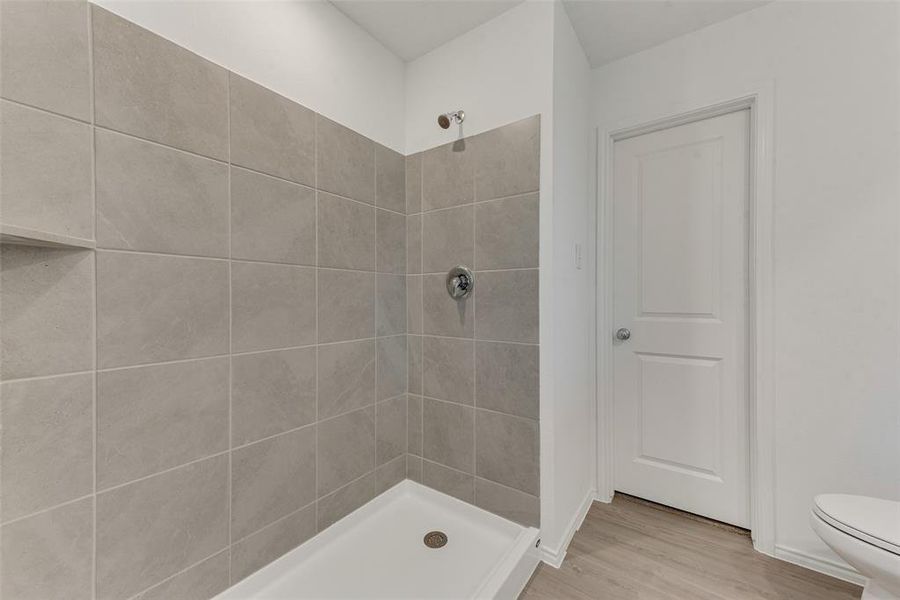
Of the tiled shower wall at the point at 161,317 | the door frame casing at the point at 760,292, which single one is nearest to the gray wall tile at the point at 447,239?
the tiled shower wall at the point at 161,317

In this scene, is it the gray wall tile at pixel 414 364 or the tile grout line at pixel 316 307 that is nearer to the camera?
the tile grout line at pixel 316 307

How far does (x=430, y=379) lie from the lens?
5.78ft

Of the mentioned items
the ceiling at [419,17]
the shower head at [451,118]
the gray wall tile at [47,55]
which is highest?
the ceiling at [419,17]

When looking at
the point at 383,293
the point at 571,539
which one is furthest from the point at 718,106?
the point at 571,539

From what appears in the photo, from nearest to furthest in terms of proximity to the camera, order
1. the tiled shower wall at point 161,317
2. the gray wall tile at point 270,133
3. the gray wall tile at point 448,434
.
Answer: the tiled shower wall at point 161,317
the gray wall tile at point 270,133
the gray wall tile at point 448,434

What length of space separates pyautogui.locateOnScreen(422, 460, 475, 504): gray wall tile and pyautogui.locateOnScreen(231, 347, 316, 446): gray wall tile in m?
0.69

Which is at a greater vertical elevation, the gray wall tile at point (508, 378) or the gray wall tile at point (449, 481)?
the gray wall tile at point (508, 378)

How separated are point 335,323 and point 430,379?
561 millimetres

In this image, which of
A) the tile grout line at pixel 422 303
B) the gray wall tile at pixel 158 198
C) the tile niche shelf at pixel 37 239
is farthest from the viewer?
the tile grout line at pixel 422 303

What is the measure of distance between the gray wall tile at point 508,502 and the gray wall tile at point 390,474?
0.42 meters

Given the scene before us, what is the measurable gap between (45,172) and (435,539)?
171 cm

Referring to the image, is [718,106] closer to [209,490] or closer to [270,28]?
[270,28]

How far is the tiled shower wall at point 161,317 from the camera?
81cm

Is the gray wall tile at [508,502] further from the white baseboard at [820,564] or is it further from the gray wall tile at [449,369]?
the white baseboard at [820,564]
